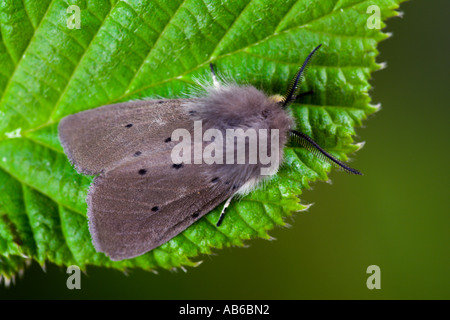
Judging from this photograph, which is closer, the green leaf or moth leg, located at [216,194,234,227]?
the green leaf

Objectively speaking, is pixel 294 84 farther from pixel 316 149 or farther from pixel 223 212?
pixel 223 212

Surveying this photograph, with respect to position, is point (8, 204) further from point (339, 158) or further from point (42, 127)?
point (339, 158)

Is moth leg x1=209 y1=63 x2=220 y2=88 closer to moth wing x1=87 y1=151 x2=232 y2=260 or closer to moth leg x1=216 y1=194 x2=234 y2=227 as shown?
moth wing x1=87 y1=151 x2=232 y2=260

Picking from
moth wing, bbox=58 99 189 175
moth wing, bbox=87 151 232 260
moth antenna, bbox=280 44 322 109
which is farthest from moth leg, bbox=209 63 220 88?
moth wing, bbox=87 151 232 260

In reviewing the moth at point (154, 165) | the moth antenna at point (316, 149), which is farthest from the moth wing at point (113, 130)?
the moth antenna at point (316, 149)

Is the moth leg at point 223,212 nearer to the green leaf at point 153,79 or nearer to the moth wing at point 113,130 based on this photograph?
the green leaf at point 153,79

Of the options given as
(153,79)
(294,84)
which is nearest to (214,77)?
(153,79)

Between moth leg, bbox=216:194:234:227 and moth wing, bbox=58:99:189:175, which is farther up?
moth wing, bbox=58:99:189:175
